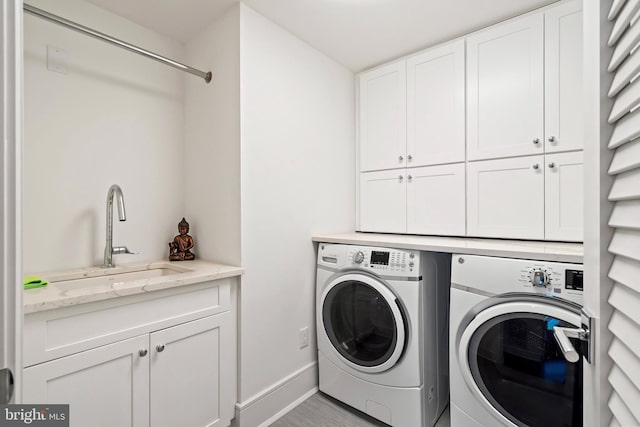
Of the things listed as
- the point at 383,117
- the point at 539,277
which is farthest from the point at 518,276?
the point at 383,117

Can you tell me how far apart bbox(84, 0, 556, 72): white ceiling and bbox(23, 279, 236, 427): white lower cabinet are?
5.13 ft

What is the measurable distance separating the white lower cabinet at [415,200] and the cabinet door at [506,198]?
0.08m

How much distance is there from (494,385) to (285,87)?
1.97 metres

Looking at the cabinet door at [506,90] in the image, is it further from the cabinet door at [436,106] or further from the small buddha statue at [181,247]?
the small buddha statue at [181,247]

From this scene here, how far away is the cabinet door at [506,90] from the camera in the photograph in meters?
1.66

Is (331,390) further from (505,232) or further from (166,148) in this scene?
(166,148)

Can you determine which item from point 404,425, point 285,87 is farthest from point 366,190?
point 404,425

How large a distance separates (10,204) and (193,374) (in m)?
1.25

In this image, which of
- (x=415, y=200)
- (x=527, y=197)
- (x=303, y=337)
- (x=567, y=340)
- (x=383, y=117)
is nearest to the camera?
(x=567, y=340)

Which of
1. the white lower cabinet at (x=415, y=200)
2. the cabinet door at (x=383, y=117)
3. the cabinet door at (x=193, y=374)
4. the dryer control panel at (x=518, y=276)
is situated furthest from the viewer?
the cabinet door at (x=383, y=117)

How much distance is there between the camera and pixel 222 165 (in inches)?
67.9

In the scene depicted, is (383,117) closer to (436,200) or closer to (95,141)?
(436,200)

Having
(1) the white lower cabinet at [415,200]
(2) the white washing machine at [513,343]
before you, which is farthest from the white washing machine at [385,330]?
(1) the white lower cabinet at [415,200]

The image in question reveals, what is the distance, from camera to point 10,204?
477 millimetres
